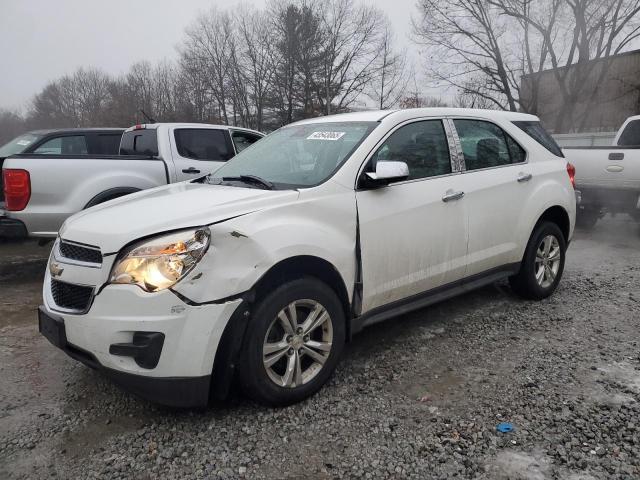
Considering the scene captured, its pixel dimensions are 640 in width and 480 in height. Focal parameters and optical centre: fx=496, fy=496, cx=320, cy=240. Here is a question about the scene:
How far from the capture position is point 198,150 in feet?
23.3

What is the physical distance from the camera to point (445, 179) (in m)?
3.77

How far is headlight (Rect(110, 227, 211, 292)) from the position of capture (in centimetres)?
248

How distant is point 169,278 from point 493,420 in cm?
194

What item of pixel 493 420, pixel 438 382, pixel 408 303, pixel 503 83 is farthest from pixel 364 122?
pixel 503 83

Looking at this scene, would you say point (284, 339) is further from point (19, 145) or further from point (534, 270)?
point (19, 145)

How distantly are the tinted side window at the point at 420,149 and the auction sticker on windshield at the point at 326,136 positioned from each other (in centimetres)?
35

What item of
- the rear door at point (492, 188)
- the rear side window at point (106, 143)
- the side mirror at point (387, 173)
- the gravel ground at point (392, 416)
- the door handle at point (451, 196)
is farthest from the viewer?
the rear side window at point (106, 143)

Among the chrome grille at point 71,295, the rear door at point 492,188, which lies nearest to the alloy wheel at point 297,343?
the chrome grille at point 71,295

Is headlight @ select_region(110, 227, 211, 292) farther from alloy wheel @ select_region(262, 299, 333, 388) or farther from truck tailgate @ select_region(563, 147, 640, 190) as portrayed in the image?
truck tailgate @ select_region(563, 147, 640, 190)

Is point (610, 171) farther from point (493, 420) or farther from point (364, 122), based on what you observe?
point (493, 420)

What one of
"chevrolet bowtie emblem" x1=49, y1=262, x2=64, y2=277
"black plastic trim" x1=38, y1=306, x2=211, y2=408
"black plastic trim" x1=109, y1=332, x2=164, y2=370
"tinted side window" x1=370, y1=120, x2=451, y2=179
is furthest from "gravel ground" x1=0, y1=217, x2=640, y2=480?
"tinted side window" x1=370, y1=120, x2=451, y2=179

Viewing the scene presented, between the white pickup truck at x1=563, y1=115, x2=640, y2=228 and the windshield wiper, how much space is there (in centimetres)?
607

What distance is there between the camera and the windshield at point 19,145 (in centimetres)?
690

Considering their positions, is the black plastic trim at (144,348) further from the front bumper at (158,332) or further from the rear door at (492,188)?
the rear door at (492,188)
